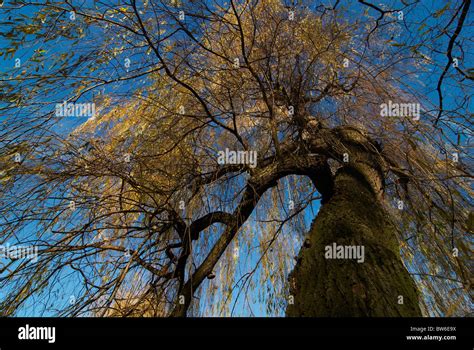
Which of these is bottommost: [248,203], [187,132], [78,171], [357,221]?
[357,221]

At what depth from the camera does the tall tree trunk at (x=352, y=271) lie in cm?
120

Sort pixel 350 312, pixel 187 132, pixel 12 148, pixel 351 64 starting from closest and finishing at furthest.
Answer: pixel 350 312, pixel 12 148, pixel 187 132, pixel 351 64

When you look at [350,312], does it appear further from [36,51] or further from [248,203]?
[36,51]

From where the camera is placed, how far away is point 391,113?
254 centimetres

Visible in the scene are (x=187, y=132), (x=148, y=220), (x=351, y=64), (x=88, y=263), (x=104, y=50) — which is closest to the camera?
(x=88, y=263)

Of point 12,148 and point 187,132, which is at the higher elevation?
point 187,132

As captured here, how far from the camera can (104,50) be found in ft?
6.98

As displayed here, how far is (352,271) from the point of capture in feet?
4.37

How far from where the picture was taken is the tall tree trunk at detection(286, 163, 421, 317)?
1204mm

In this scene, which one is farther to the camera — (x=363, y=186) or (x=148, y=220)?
(x=148, y=220)

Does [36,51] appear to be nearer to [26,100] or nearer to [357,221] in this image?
[26,100]

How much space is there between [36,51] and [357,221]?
2.06m

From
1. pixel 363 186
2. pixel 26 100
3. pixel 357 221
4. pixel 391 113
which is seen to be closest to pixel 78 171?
pixel 26 100

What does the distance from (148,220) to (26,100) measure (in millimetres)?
1039
